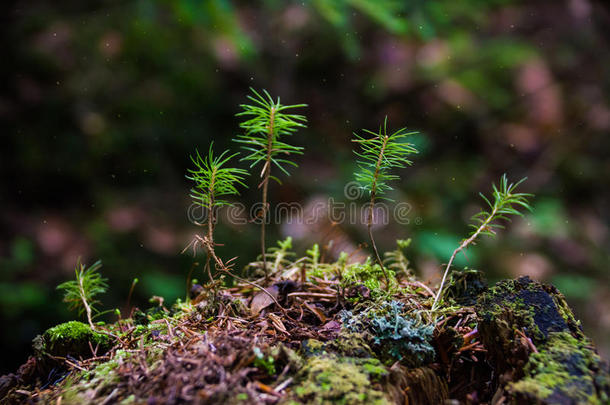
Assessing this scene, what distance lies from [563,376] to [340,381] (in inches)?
23.7

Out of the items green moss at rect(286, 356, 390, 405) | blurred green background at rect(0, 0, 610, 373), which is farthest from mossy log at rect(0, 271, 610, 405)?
blurred green background at rect(0, 0, 610, 373)

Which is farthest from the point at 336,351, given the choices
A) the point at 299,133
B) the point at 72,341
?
the point at 299,133

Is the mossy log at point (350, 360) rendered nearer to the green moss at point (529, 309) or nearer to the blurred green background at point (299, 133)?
the green moss at point (529, 309)

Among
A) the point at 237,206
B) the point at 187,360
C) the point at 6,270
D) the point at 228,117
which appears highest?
the point at 228,117

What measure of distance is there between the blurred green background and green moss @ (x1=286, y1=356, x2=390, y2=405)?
287cm

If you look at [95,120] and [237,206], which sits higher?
[95,120]

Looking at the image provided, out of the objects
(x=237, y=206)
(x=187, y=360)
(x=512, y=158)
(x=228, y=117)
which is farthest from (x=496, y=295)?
(x=512, y=158)

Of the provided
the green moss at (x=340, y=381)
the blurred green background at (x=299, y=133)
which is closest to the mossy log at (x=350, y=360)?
the green moss at (x=340, y=381)

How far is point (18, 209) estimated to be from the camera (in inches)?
201

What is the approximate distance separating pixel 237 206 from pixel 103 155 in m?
2.06

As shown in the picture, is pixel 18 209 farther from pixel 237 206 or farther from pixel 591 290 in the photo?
pixel 591 290

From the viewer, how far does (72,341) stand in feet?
4.70

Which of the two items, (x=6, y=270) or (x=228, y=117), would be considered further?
(x=228, y=117)

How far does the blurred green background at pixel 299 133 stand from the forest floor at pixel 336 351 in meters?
2.53
